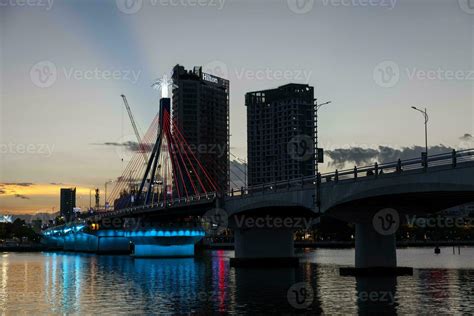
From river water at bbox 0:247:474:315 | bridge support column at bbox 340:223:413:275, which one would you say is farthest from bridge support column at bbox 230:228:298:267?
bridge support column at bbox 340:223:413:275

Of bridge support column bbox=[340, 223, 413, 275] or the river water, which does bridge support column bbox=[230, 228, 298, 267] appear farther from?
bridge support column bbox=[340, 223, 413, 275]

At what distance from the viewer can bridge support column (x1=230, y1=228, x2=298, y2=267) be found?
273 feet

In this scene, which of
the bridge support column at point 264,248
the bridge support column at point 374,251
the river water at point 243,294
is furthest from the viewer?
the bridge support column at point 264,248

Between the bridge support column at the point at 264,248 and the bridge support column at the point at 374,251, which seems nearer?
the bridge support column at the point at 374,251

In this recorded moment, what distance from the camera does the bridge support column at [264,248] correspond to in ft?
273

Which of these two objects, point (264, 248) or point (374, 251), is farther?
point (264, 248)

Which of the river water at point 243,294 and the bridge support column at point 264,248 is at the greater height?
the bridge support column at point 264,248

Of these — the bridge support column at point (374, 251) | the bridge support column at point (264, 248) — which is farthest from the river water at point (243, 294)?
the bridge support column at point (264, 248)

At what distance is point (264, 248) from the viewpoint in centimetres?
8331

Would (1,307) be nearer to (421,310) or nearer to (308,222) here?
(421,310)

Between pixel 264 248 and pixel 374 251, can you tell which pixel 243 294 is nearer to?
pixel 374 251

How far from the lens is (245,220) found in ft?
268

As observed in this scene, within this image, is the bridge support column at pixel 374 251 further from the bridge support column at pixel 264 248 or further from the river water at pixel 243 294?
the bridge support column at pixel 264 248

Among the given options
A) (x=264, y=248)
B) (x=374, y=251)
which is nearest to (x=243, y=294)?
(x=374, y=251)
